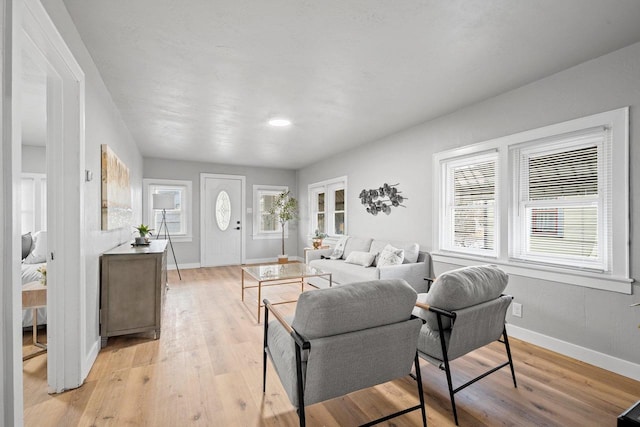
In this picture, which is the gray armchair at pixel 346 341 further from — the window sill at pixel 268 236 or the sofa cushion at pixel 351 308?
the window sill at pixel 268 236

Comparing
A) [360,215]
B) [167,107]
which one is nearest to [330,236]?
[360,215]

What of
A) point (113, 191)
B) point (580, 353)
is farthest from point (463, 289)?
point (113, 191)

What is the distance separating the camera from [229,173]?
7.17m

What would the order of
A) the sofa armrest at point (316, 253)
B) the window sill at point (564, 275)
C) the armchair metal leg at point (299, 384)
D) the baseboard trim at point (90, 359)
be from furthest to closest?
1. the sofa armrest at point (316, 253)
2. the window sill at point (564, 275)
3. the baseboard trim at point (90, 359)
4. the armchair metal leg at point (299, 384)

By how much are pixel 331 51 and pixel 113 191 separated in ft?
8.14

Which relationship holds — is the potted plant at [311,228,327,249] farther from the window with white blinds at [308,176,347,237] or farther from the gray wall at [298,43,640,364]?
the gray wall at [298,43,640,364]

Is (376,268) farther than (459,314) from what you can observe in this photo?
Yes

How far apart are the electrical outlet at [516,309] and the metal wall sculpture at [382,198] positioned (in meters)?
1.87

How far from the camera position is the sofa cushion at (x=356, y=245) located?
4945mm

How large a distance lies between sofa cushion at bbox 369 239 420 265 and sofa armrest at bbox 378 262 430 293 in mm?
116

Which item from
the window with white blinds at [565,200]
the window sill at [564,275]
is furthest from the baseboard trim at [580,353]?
the window with white blinds at [565,200]

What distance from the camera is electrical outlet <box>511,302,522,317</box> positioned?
2.97m

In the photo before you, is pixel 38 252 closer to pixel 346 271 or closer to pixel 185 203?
pixel 185 203

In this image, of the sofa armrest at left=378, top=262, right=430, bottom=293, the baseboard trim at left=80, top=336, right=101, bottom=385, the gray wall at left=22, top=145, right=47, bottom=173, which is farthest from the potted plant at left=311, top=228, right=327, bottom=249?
the gray wall at left=22, top=145, right=47, bottom=173
